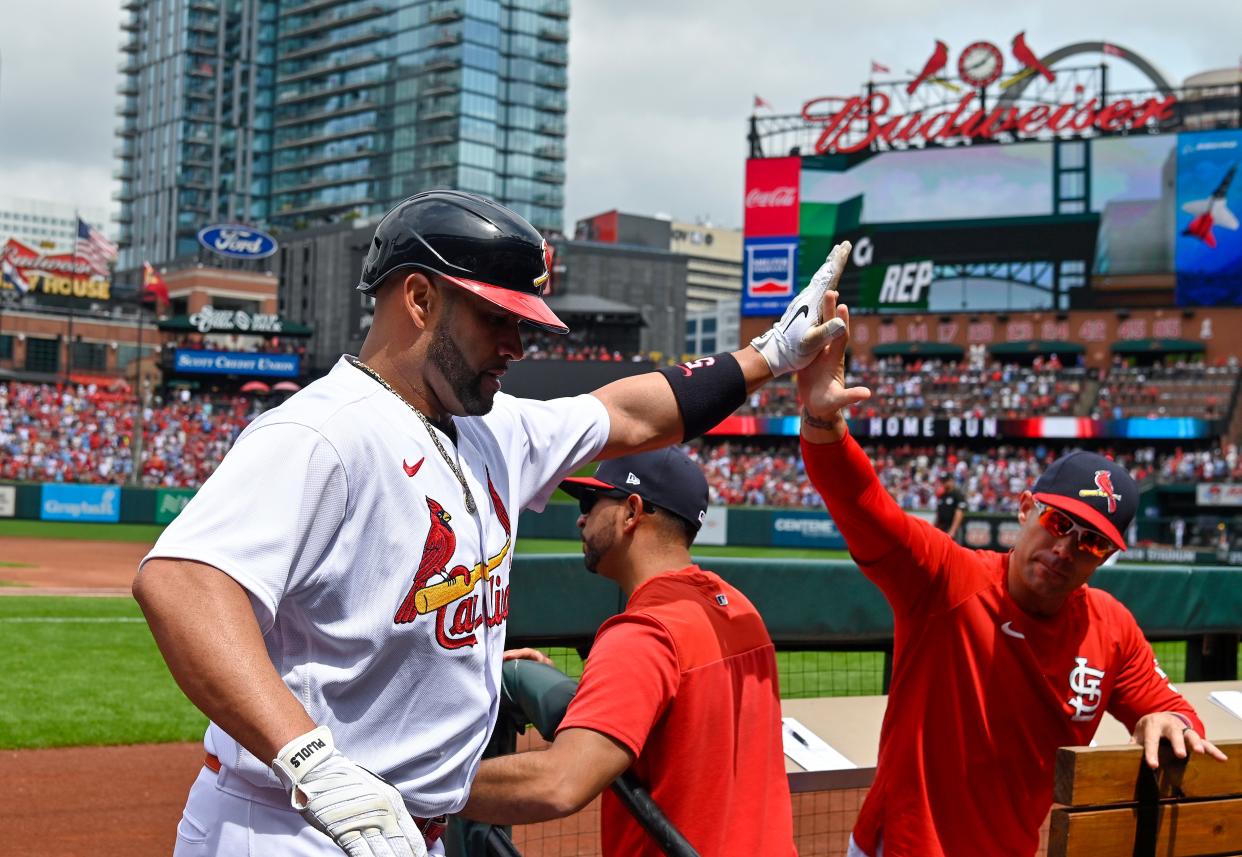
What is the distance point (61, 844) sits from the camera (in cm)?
607

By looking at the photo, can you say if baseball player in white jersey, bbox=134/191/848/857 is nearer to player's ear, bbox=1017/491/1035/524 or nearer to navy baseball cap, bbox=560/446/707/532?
navy baseball cap, bbox=560/446/707/532

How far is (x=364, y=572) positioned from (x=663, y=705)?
0.73m

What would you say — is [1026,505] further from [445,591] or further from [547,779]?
[445,591]

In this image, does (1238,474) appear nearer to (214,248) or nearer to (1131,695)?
(1131,695)

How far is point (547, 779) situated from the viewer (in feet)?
6.91

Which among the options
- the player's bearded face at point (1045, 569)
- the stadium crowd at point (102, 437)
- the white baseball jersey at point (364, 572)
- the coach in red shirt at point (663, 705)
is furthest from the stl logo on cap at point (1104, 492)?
the stadium crowd at point (102, 437)

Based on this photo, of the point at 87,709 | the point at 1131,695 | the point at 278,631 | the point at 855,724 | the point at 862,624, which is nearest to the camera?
the point at 278,631

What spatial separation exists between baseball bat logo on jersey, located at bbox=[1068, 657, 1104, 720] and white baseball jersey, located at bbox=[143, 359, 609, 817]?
1811mm

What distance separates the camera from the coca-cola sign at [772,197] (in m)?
45.2

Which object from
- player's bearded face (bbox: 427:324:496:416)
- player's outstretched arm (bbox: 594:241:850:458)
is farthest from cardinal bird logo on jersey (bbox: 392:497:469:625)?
player's outstretched arm (bbox: 594:241:850:458)

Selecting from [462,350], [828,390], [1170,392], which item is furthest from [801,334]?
[1170,392]

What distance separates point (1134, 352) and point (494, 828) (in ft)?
147

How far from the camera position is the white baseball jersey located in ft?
5.82

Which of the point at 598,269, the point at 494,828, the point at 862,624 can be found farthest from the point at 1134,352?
the point at 598,269
